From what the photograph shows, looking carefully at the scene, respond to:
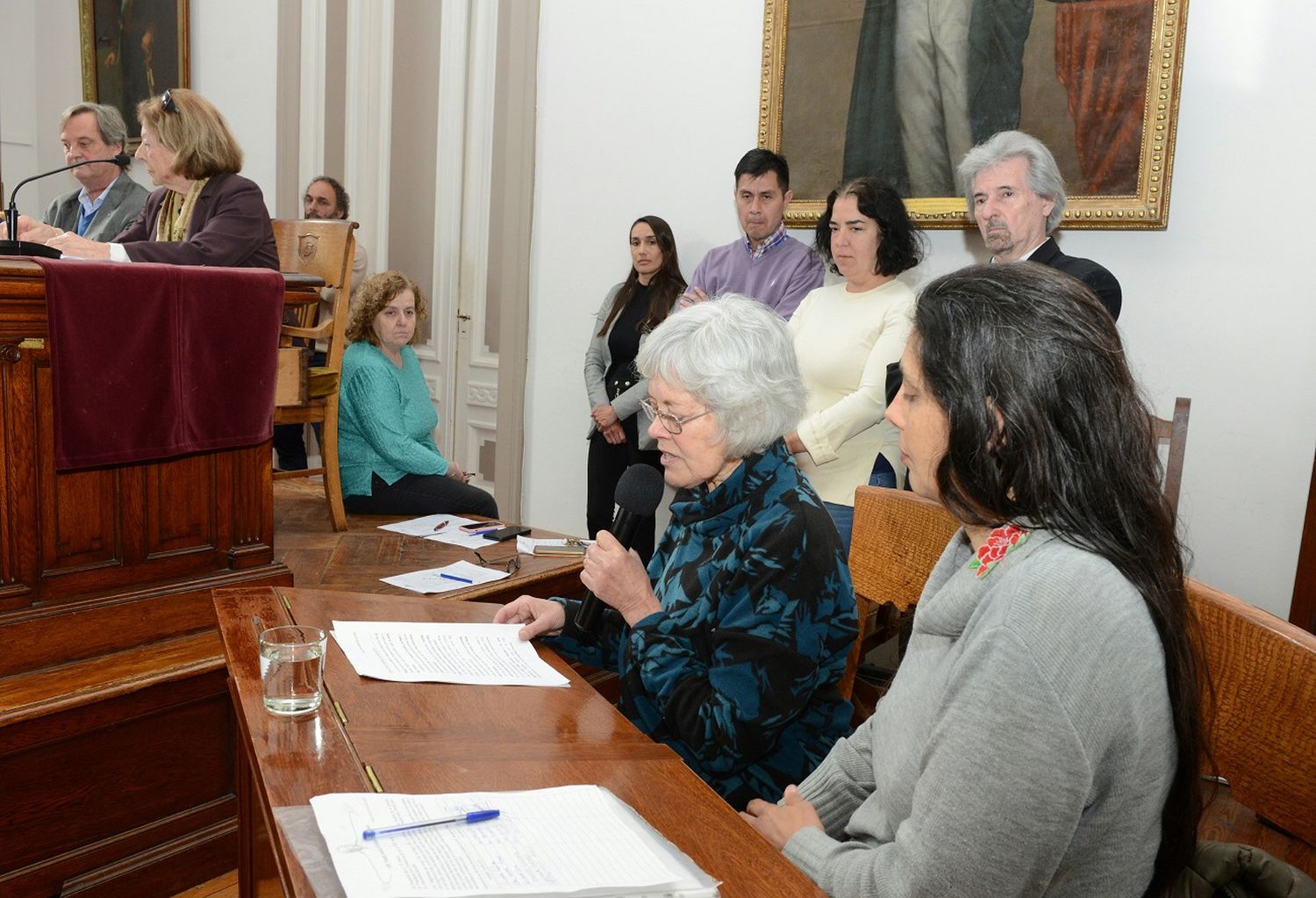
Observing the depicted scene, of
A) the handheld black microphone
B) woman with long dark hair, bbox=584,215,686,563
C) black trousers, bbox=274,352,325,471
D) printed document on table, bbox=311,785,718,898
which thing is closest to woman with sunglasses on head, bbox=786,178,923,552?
woman with long dark hair, bbox=584,215,686,563

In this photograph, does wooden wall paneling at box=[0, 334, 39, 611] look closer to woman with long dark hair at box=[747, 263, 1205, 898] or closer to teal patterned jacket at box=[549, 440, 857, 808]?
teal patterned jacket at box=[549, 440, 857, 808]

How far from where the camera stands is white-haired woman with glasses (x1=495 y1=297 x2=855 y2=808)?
1.51 meters

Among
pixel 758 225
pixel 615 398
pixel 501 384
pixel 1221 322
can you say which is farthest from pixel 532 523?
pixel 1221 322

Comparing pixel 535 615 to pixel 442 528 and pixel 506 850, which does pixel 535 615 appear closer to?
pixel 506 850

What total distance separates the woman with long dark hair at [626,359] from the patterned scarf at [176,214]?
166 centimetres

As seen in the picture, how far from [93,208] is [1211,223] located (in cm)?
453

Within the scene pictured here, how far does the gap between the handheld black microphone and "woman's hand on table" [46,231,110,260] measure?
2.01 metres

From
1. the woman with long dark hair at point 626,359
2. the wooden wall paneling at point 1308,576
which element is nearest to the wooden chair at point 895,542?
the wooden wall paneling at point 1308,576

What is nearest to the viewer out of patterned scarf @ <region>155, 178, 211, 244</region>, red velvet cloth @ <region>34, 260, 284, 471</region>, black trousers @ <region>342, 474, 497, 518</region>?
red velvet cloth @ <region>34, 260, 284, 471</region>

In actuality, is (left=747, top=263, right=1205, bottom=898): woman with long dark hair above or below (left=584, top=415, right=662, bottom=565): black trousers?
above

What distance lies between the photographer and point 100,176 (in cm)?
475

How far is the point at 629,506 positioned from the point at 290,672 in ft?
1.84

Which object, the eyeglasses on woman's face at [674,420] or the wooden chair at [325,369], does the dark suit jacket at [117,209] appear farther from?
the eyeglasses on woman's face at [674,420]

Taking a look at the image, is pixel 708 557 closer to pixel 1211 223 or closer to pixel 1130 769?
pixel 1130 769
